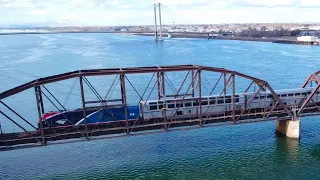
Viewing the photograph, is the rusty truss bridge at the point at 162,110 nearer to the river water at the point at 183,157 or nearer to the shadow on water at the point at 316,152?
the river water at the point at 183,157

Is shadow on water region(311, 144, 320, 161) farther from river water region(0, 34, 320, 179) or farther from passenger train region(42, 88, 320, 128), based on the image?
passenger train region(42, 88, 320, 128)

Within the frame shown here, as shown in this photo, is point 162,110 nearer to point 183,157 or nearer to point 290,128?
point 183,157

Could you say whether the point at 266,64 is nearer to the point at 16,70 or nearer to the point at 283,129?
the point at 283,129

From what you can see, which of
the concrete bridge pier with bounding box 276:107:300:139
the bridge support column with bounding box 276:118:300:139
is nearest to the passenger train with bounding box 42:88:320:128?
the concrete bridge pier with bounding box 276:107:300:139

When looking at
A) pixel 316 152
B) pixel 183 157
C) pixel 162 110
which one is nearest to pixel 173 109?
pixel 162 110

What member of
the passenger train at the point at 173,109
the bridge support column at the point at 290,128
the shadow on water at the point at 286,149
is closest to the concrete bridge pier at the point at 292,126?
the bridge support column at the point at 290,128
